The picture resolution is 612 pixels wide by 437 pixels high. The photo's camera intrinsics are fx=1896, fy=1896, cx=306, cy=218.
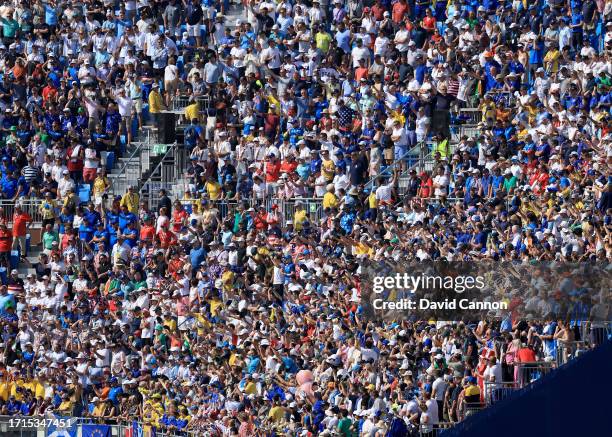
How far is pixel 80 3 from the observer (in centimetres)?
3712

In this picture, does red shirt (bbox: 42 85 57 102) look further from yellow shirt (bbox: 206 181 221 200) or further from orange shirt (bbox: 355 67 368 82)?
orange shirt (bbox: 355 67 368 82)

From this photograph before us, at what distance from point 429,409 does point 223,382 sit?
4.70 m

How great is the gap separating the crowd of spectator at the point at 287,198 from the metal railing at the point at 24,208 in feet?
0.13

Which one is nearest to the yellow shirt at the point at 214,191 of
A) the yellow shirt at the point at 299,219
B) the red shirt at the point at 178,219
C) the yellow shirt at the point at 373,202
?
the red shirt at the point at 178,219

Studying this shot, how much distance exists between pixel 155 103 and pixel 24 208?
3113 mm

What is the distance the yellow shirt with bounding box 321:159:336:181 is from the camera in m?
31.7

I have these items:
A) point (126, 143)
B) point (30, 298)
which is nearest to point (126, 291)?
point (30, 298)

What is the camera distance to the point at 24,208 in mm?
34469

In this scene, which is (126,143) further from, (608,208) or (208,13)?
(608,208)

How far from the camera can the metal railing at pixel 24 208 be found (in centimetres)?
3434

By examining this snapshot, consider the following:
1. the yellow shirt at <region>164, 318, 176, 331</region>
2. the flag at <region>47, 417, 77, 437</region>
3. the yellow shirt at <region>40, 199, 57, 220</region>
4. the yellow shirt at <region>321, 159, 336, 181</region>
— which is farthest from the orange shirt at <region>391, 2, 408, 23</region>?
the flag at <region>47, 417, 77, 437</region>

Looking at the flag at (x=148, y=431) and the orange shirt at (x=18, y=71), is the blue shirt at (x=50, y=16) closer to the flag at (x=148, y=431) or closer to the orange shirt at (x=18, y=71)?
the orange shirt at (x=18, y=71)

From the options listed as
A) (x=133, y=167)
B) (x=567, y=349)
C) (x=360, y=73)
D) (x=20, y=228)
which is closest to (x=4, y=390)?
(x=20, y=228)

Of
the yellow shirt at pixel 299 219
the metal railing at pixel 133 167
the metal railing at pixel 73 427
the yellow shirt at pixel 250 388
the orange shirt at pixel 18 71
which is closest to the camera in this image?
the metal railing at pixel 73 427
